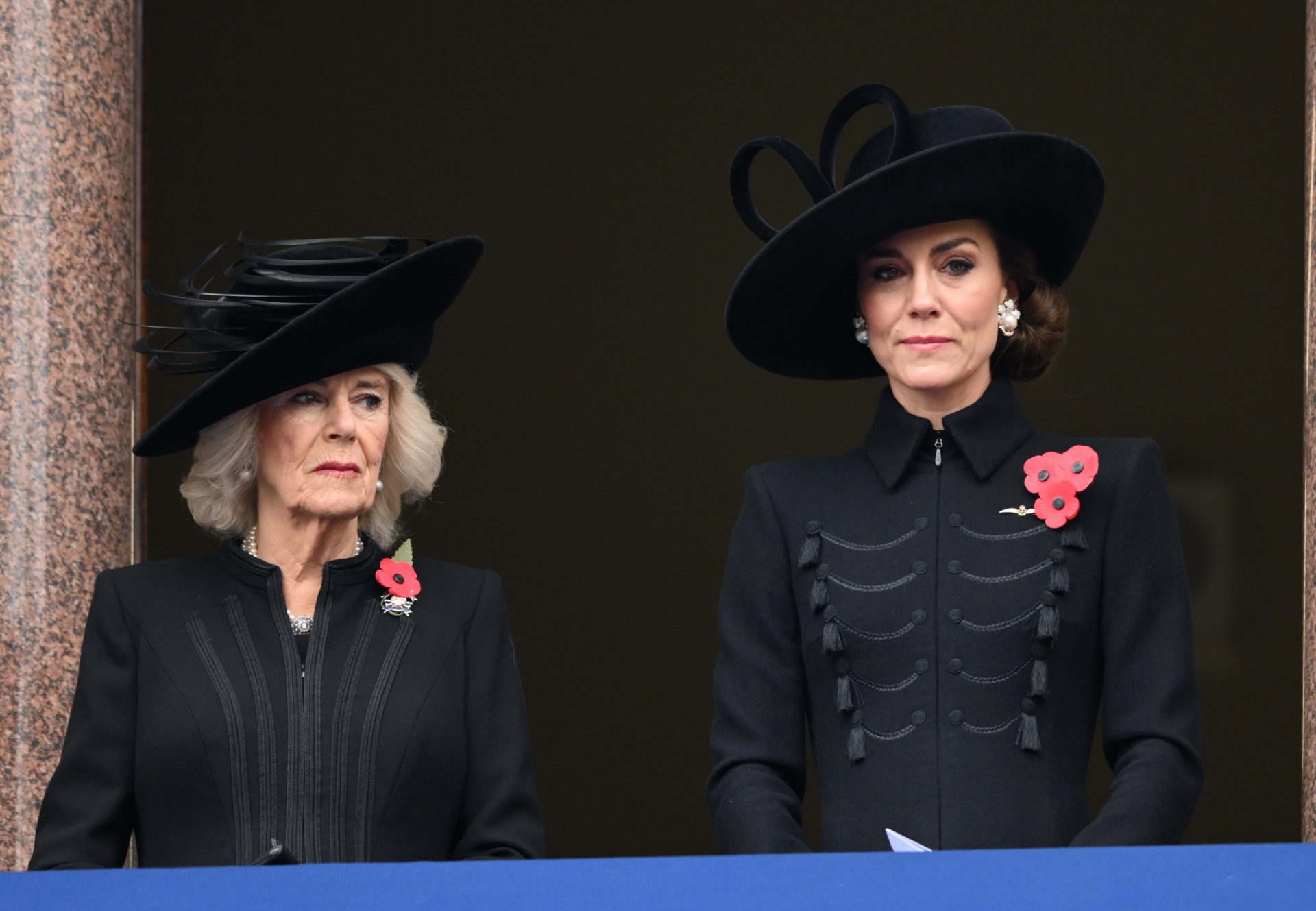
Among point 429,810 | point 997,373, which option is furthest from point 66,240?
point 997,373

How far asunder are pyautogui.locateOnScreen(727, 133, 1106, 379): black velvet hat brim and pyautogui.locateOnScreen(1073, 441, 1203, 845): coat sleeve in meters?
0.45

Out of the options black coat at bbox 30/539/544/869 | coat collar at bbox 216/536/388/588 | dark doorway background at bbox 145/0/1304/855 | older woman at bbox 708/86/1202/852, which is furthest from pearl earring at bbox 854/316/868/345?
dark doorway background at bbox 145/0/1304/855

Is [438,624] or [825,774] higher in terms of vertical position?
[438,624]

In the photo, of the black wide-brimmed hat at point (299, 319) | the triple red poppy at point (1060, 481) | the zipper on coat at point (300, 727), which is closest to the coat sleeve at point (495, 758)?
the zipper on coat at point (300, 727)

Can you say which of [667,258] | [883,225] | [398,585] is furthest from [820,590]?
[667,258]

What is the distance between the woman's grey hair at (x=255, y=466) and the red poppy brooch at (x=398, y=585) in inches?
5.0

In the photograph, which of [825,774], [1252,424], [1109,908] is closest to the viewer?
[1109,908]

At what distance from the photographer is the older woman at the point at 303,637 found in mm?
3133

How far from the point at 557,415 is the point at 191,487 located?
17.1ft

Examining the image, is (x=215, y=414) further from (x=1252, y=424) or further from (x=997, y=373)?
(x=1252, y=424)

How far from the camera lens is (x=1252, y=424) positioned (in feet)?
27.6

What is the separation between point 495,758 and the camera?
322 centimetres

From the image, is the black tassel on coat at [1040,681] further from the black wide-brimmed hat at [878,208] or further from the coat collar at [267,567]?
the coat collar at [267,567]

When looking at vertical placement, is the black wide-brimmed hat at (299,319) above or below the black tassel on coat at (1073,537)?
above
